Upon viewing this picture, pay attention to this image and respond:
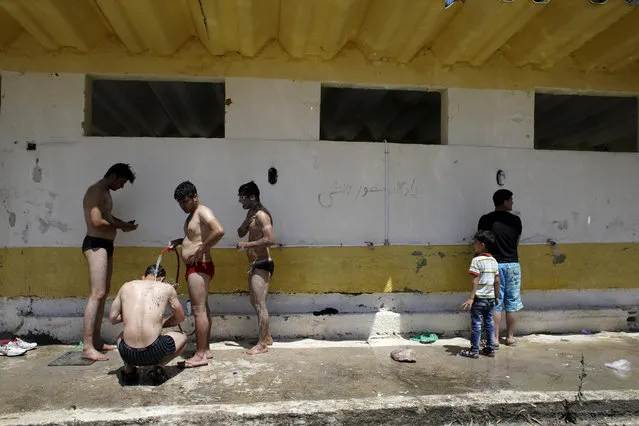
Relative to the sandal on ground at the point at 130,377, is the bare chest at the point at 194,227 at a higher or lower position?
higher

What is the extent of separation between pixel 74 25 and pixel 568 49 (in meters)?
5.53

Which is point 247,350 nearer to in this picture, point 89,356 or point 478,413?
point 89,356

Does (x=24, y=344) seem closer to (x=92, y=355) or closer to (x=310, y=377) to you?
(x=92, y=355)

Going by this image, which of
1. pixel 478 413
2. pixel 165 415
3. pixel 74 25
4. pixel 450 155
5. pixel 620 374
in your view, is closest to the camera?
pixel 165 415

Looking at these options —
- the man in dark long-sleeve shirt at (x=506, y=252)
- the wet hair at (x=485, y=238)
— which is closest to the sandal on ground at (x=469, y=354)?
the man in dark long-sleeve shirt at (x=506, y=252)

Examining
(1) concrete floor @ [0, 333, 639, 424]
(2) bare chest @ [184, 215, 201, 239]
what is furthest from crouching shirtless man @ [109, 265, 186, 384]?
(2) bare chest @ [184, 215, 201, 239]

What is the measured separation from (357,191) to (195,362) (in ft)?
8.75

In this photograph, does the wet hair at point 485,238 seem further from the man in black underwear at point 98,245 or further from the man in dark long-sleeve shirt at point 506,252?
the man in black underwear at point 98,245

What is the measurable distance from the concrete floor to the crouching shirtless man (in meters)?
0.24

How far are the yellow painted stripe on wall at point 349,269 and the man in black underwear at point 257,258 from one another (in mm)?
496

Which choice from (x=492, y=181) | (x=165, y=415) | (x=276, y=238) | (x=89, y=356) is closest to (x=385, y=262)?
(x=276, y=238)

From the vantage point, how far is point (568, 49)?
5.32 m

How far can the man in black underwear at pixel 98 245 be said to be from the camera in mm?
4638

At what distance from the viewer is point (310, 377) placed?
4246 millimetres
